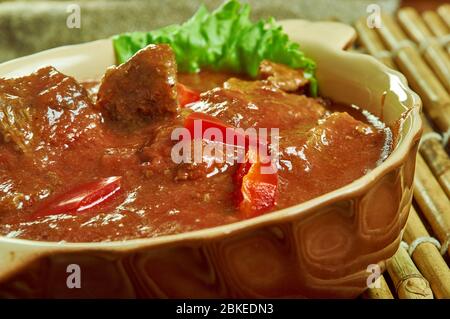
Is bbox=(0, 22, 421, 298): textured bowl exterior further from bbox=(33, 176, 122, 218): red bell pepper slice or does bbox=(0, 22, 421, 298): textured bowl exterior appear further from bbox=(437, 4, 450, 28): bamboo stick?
bbox=(437, 4, 450, 28): bamboo stick

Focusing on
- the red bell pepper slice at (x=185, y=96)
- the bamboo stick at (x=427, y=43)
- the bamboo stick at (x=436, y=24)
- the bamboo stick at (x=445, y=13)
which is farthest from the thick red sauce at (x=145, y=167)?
the bamboo stick at (x=445, y=13)

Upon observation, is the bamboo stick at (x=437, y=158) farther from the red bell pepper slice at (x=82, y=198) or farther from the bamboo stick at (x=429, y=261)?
the red bell pepper slice at (x=82, y=198)

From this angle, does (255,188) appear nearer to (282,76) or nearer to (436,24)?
(282,76)

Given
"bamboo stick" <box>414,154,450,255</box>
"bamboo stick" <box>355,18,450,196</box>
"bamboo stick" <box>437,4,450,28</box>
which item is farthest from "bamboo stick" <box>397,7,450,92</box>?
"bamboo stick" <box>414,154,450,255</box>

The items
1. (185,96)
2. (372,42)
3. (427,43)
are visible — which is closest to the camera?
(185,96)

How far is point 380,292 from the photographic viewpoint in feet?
7.93

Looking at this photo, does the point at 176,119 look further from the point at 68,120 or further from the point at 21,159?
the point at 21,159

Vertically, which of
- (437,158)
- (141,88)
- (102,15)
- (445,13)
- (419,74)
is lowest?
(102,15)

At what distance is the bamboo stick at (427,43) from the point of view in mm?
3662

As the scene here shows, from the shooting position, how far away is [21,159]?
8.15 feet

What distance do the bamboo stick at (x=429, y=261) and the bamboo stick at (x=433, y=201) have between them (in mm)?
49

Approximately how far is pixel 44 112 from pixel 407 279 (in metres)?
1.46

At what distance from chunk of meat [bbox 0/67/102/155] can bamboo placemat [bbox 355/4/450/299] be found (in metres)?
1.24

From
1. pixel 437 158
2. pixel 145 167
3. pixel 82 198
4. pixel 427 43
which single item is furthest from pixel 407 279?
pixel 427 43
